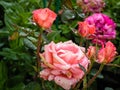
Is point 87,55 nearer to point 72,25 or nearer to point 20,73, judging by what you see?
point 20,73

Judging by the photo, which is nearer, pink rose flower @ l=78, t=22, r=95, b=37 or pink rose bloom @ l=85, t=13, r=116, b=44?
pink rose flower @ l=78, t=22, r=95, b=37

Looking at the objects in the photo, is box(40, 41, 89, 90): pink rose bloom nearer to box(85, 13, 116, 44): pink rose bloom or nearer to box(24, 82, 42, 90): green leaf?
box(24, 82, 42, 90): green leaf

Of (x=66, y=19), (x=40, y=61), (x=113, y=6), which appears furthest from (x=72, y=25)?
(x=40, y=61)

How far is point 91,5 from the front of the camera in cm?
167

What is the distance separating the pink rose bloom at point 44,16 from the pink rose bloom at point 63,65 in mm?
74

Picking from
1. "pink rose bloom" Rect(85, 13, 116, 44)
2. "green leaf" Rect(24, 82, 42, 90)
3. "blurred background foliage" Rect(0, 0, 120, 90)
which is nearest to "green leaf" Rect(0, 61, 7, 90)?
"blurred background foliage" Rect(0, 0, 120, 90)

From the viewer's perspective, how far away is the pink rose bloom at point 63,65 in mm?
957

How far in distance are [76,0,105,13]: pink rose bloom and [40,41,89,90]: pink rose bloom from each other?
655 millimetres

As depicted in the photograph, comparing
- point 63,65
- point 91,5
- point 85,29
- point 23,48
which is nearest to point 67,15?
point 91,5

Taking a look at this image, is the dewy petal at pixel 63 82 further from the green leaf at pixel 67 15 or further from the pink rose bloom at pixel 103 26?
the green leaf at pixel 67 15

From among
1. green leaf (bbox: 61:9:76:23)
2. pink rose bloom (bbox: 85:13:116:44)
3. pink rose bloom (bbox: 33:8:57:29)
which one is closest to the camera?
pink rose bloom (bbox: 33:8:57:29)

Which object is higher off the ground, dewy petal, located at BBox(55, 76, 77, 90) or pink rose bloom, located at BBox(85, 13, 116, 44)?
pink rose bloom, located at BBox(85, 13, 116, 44)

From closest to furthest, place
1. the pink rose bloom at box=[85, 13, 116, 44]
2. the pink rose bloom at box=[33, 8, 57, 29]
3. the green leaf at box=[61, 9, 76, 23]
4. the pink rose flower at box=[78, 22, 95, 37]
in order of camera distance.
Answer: the pink rose bloom at box=[33, 8, 57, 29] < the pink rose flower at box=[78, 22, 95, 37] < the pink rose bloom at box=[85, 13, 116, 44] < the green leaf at box=[61, 9, 76, 23]

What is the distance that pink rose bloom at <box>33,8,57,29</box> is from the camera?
93 cm
